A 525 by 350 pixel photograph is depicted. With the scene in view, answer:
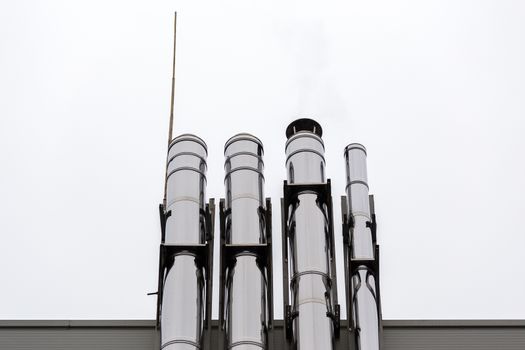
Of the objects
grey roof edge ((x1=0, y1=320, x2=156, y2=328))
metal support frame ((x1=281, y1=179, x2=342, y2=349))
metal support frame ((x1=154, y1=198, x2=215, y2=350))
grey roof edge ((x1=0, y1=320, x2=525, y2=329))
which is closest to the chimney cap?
metal support frame ((x1=281, y1=179, x2=342, y2=349))

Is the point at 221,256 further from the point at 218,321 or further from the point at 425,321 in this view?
the point at 425,321

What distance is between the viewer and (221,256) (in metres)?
25.1

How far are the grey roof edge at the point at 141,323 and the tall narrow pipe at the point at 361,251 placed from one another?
1.63m

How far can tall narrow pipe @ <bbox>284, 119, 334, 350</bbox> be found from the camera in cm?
2361

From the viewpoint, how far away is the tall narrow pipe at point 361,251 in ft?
80.3

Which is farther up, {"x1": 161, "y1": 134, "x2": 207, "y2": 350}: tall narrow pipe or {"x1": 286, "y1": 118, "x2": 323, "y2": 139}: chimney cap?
{"x1": 286, "y1": 118, "x2": 323, "y2": 139}: chimney cap

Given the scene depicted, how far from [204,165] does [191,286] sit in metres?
3.38

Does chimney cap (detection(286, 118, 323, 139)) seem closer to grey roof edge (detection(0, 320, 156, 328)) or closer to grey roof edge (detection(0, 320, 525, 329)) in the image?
grey roof edge (detection(0, 320, 525, 329))

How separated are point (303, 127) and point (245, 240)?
12.5 ft

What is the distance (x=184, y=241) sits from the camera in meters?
24.9

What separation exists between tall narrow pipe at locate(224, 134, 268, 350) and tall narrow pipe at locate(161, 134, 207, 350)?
60cm

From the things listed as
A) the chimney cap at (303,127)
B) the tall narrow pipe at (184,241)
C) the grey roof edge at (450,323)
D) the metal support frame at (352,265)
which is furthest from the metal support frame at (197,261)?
the grey roof edge at (450,323)

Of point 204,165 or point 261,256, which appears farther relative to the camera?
point 204,165

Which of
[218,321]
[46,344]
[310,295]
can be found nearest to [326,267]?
[310,295]
